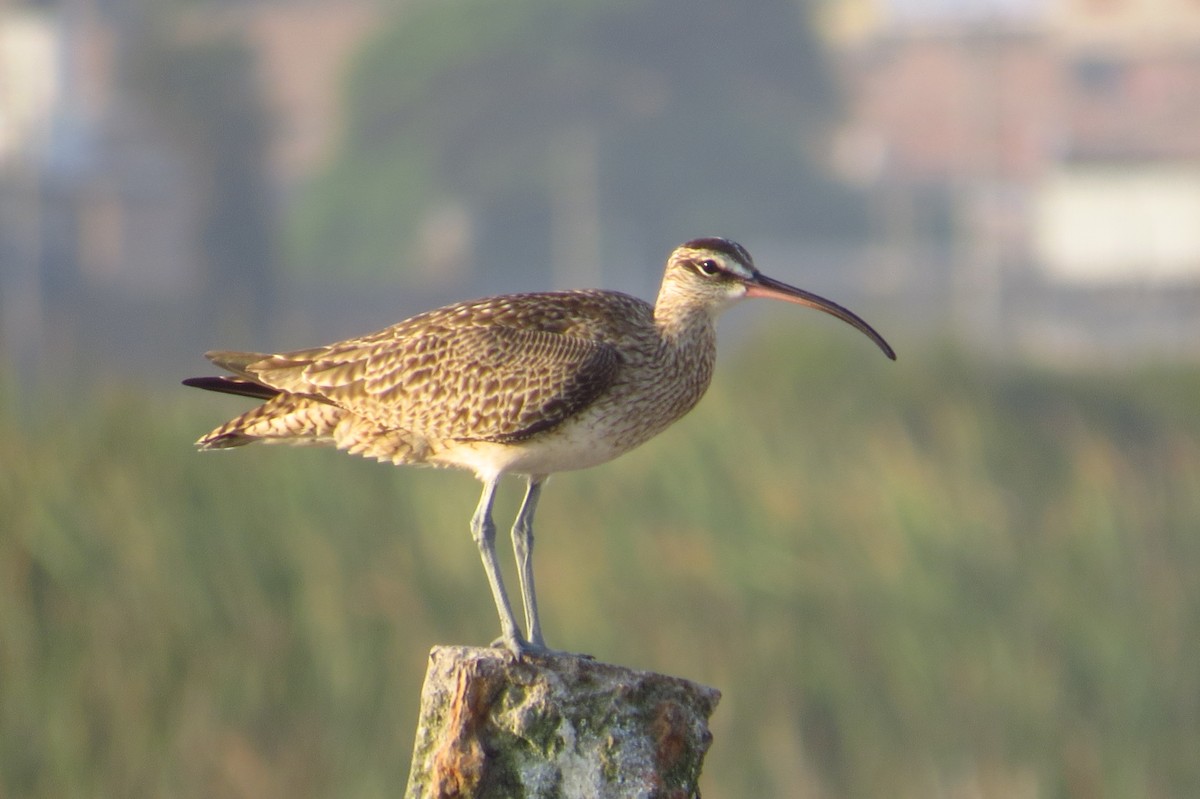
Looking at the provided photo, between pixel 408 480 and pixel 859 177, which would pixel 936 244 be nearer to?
pixel 859 177

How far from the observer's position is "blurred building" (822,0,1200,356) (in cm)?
9188

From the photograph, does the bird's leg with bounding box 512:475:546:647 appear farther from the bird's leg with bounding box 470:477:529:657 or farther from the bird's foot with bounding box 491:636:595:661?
the bird's foot with bounding box 491:636:595:661

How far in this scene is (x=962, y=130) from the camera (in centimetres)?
12669

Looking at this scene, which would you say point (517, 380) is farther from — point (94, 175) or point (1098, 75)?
point (1098, 75)

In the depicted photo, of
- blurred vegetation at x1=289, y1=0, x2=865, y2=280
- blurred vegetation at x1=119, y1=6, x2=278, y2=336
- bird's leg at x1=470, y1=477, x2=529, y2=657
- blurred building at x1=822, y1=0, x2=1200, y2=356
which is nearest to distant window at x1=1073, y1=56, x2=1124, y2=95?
blurred building at x1=822, y1=0, x2=1200, y2=356

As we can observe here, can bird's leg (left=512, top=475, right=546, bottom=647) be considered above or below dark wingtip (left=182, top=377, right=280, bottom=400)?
below

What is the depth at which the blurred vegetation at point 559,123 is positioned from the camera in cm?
10619

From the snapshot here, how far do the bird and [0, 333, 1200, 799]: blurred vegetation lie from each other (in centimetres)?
469

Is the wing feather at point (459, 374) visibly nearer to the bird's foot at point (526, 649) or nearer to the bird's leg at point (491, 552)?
the bird's leg at point (491, 552)

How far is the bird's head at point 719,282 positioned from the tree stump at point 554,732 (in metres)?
1.79

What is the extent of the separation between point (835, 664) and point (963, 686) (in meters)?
0.92

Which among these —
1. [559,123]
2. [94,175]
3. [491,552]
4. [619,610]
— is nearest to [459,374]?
[491,552]

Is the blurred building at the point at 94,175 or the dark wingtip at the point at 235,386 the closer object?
the dark wingtip at the point at 235,386

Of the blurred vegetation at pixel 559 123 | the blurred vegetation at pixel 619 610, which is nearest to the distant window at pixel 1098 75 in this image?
the blurred vegetation at pixel 559 123
